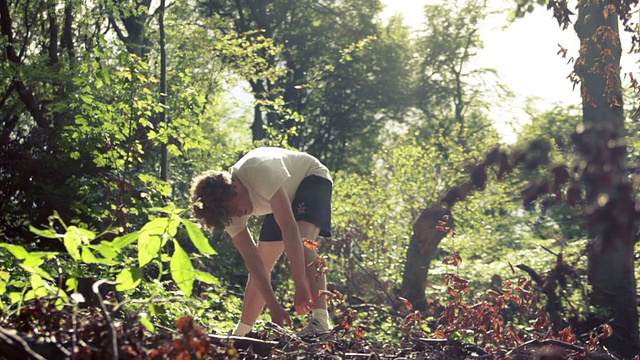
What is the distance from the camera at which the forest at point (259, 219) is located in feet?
7.31

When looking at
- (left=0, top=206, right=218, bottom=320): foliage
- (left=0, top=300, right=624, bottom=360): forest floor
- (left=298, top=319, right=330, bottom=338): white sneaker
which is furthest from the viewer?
(left=298, top=319, right=330, bottom=338): white sneaker

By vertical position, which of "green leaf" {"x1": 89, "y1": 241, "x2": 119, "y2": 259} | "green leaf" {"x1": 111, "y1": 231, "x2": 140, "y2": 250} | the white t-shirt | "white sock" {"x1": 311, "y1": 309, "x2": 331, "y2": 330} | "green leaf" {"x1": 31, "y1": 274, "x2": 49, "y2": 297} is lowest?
"white sock" {"x1": 311, "y1": 309, "x2": 331, "y2": 330}

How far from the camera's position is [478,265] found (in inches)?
468

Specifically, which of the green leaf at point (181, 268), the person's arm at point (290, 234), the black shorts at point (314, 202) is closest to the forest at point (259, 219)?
the green leaf at point (181, 268)

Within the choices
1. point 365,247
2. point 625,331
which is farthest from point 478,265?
point 625,331

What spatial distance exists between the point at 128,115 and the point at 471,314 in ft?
13.4

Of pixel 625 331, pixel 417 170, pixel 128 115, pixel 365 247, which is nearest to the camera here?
pixel 625 331

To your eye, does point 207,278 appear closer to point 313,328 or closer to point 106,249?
point 106,249

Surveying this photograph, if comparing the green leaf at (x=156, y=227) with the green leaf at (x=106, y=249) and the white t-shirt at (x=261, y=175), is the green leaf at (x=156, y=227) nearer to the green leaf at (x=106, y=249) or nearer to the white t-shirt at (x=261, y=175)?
the green leaf at (x=106, y=249)

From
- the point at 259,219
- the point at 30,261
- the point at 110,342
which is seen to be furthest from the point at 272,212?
the point at 259,219

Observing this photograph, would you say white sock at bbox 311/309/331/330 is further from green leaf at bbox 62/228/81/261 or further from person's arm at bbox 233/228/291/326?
green leaf at bbox 62/228/81/261

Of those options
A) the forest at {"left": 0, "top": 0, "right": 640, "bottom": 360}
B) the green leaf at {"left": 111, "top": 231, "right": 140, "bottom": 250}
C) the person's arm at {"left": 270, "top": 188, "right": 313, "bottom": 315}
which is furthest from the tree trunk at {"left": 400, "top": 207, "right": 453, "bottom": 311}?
the green leaf at {"left": 111, "top": 231, "right": 140, "bottom": 250}

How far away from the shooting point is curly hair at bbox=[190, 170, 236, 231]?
13.3 ft

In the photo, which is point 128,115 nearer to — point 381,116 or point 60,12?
point 60,12
